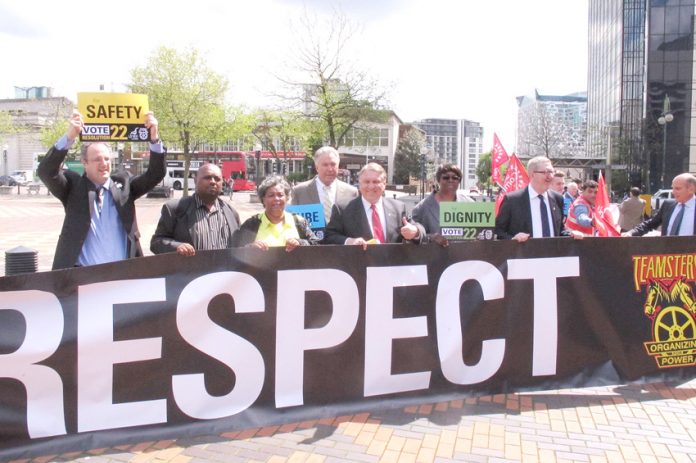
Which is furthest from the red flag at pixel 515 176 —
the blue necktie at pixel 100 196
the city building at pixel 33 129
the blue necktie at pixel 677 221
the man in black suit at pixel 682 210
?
the city building at pixel 33 129

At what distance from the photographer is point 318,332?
399 centimetres

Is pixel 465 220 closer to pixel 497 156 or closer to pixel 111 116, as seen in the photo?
pixel 111 116

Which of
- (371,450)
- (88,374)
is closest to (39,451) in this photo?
(88,374)

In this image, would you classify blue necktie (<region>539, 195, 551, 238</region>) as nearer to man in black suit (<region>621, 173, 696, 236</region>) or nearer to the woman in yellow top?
man in black suit (<region>621, 173, 696, 236</region>)

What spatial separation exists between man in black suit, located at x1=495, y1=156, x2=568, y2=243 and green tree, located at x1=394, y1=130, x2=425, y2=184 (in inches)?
3194

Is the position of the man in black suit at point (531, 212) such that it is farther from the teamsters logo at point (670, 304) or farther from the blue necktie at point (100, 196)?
the blue necktie at point (100, 196)

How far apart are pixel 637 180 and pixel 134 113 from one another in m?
54.5

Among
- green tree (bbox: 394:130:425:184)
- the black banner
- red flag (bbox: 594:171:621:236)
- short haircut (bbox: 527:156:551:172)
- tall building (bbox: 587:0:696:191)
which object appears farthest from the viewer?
green tree (bbox: 394:130:425:184)

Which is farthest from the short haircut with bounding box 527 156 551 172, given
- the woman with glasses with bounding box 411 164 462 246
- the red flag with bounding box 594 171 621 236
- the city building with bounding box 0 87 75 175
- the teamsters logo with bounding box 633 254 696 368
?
the city building with bounding box 0 87 75 175

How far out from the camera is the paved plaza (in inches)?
138

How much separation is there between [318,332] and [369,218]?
3.43 feet

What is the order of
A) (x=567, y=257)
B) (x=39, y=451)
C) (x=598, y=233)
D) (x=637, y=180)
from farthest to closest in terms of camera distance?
(x=637, y=180) < (x=598, y=233) < (x=567, y=257) < (x=39, y=451)

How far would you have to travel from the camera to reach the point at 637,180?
2023 inches

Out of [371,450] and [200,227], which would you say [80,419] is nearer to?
[200,227]
